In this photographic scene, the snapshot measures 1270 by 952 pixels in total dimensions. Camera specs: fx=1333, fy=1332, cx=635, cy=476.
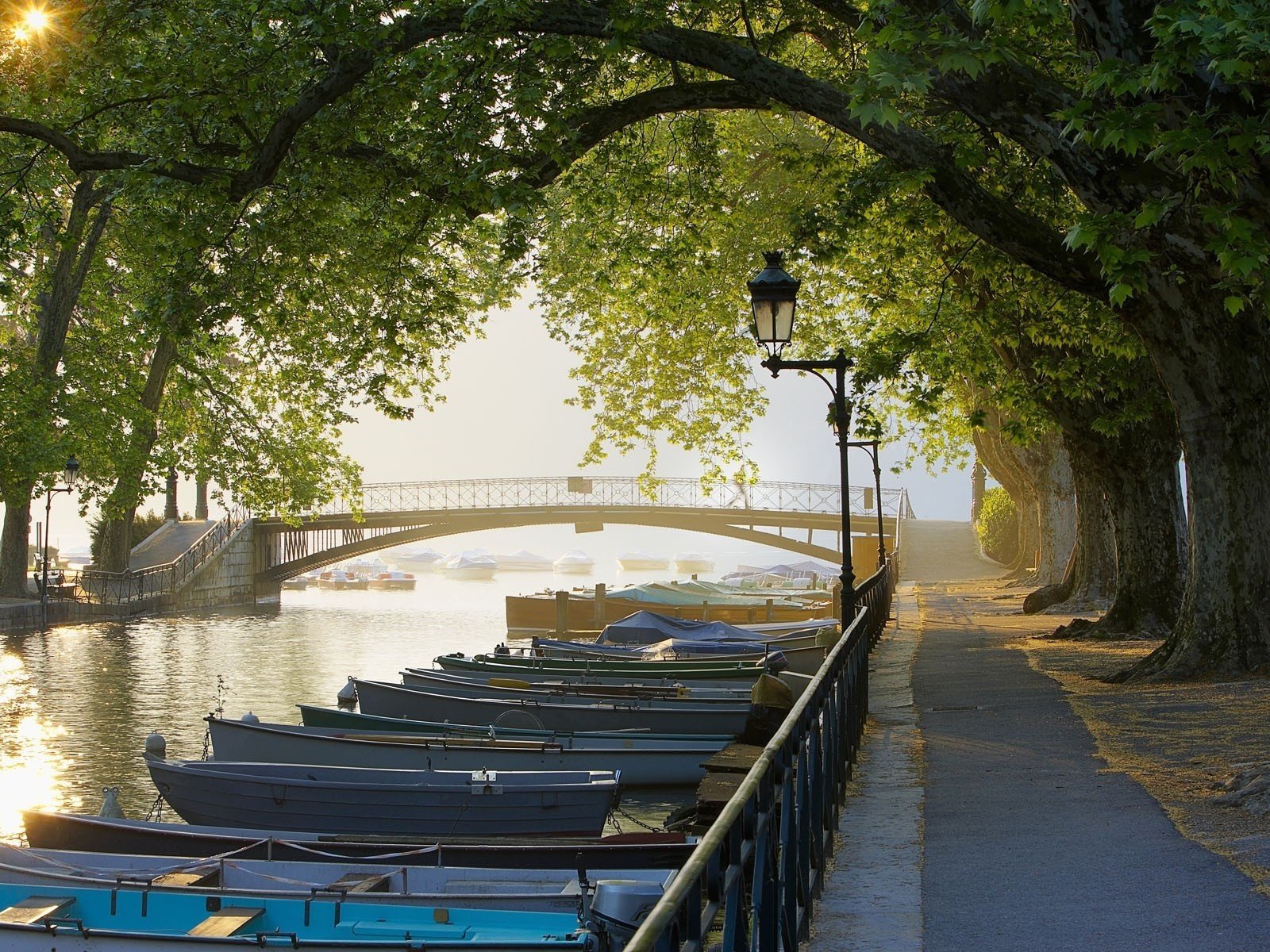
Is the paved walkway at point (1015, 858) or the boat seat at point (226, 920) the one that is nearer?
the paved walkway at point (1015, 858)

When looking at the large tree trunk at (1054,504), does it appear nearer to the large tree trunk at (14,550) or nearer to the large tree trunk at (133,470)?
the large tree trunk at (133,470)

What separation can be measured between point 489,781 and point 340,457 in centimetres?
2978

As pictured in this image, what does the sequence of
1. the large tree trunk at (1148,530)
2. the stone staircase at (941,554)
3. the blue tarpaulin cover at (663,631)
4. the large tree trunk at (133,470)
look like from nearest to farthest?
the large tree trunk at (1148,530) < the blue tarpaulin cover at (663,631) < the large tree trunk at (133,470) < the stone staircase at (941,554)

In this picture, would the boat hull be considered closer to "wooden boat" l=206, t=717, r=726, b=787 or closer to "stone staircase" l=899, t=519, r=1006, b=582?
"stone staircase" l=899, t=519, r=1006, b=582

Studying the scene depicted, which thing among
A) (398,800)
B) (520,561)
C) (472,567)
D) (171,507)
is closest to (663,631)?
(398,800)

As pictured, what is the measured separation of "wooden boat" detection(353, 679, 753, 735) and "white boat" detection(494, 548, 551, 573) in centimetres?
12148

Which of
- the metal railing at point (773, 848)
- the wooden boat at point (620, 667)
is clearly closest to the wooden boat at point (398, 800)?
the metal railing at point (773, 848)

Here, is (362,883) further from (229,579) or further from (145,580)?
(229,579)

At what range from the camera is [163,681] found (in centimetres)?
2706

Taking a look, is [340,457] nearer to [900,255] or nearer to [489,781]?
[900,255]

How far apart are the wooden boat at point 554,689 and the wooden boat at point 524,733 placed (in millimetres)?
2083

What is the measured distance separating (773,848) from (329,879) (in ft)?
16.6

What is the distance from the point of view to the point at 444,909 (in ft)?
26.4

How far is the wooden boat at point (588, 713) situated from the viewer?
1742 cm
